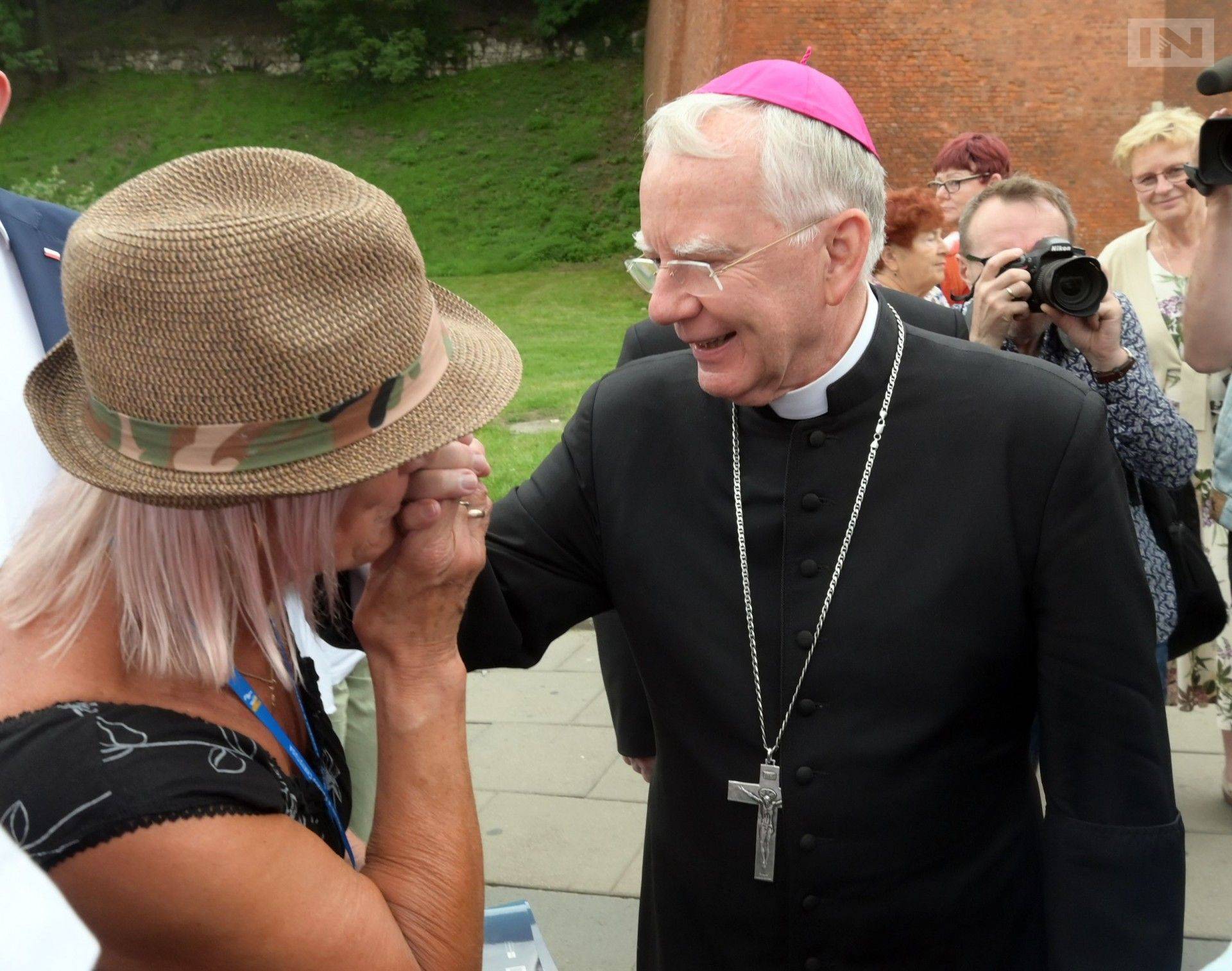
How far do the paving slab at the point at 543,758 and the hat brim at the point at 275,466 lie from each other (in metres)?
3.03

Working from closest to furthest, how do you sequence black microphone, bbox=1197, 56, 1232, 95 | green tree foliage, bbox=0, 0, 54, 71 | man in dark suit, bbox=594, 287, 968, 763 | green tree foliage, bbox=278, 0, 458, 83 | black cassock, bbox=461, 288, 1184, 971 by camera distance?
black cassock, bbox=461, 288, 1184, 971 → black microphone, bbox=1197, 56, 1232, 95 → man in dark suit, bbox=594, 287, 968, 763 → green tree foliage, bbox=278, 0, 458, 83 → green tree foliage, bbox=0, 0, 54, 71

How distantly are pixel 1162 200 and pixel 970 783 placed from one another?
127 inches

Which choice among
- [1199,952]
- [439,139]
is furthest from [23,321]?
[439,139]

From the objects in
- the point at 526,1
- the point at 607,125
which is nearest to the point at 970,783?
the point at 607,125

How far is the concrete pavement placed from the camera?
360 cm

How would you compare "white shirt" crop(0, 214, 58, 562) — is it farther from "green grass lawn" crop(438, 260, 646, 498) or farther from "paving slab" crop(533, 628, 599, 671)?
"green grass lawn" crop(438, 260, 646, 498)

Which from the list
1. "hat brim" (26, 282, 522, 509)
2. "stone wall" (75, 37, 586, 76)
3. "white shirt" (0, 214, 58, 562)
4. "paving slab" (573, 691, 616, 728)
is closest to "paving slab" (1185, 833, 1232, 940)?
"paving slab" (573, 691, 616, 728)

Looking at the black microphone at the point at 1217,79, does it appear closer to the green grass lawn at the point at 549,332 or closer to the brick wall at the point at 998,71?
the green grass lawn at the point at 549,332

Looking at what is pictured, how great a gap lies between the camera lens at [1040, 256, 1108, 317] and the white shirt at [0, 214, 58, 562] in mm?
2183

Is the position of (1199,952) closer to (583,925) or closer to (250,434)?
(583,925)

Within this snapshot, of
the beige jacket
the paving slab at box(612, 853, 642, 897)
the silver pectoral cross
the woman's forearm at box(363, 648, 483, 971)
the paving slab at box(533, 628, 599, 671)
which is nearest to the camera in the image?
the woman's forearm at box(363, 648, 483, 971)

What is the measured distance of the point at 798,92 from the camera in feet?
6.28

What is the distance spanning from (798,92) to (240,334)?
3.16 feet

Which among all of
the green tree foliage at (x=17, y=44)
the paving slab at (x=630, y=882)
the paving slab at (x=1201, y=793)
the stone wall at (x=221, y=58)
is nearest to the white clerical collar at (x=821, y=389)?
the paving slab at (x=630, y=882)
